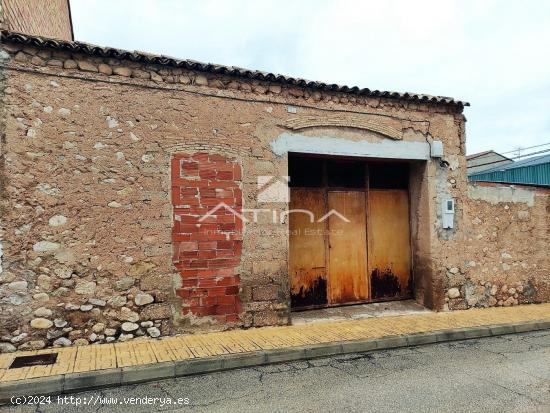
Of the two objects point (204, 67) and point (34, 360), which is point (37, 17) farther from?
point (34, 360)

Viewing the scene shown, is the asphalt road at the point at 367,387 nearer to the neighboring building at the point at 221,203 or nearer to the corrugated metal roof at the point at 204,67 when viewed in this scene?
the neighboring building at the point at 221,203

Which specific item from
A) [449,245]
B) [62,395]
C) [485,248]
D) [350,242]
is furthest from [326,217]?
[62,395]

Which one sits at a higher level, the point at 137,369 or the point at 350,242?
the point at 350,242

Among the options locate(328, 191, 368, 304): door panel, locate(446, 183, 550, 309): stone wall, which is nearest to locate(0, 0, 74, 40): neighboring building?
locate(328, 191, 368, 304): door panel

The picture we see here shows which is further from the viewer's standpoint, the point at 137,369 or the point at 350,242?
the point at 350,242

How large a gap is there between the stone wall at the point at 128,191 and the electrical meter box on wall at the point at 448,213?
2550mm

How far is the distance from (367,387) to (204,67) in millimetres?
4876

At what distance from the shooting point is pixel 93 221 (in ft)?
18.5

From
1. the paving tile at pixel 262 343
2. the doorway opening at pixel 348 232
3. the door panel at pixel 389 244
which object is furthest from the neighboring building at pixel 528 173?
the paving tile at pixel 262 343

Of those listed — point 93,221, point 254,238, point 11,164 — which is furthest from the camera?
point 254,238

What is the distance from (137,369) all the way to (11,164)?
10.0ft

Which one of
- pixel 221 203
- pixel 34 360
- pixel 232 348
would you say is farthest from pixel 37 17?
pixel 232 348

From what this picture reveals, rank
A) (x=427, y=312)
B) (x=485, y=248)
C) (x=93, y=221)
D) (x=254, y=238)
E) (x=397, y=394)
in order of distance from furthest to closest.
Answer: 1. (x=485, y=248)
2. (x=427, y=312)
3. (x=254, y=238)
4. (x=93, y=221)
5. (x=397, y=394)

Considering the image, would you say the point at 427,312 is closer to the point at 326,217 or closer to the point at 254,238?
the point at 326,217
